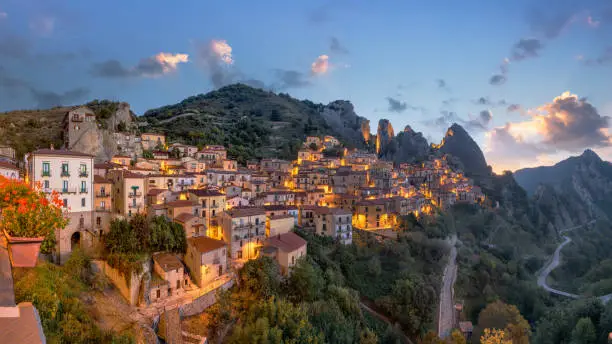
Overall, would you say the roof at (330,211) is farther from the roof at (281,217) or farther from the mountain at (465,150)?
the mountain at (465,150)

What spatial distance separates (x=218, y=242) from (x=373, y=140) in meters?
79.6

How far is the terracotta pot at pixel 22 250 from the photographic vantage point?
29.1 feet

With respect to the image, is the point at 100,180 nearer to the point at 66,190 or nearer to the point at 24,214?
the point at 66,190

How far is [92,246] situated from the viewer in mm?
22219

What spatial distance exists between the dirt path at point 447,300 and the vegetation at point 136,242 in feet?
85.1

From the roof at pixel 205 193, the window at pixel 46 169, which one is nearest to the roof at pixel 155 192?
the roof at pixel 205 193

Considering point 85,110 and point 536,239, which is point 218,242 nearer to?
point 85,110

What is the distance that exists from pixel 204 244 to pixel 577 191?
4562 inches

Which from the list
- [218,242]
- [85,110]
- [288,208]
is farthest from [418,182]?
[85,110]

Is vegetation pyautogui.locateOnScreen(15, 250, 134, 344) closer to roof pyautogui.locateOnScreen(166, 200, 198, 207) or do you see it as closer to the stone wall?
the stone wall

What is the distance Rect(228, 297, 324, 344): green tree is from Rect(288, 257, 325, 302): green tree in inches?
201

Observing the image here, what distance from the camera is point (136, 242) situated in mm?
21359

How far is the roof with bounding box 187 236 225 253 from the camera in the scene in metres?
23.3

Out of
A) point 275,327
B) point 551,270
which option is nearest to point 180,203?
point 275,327
